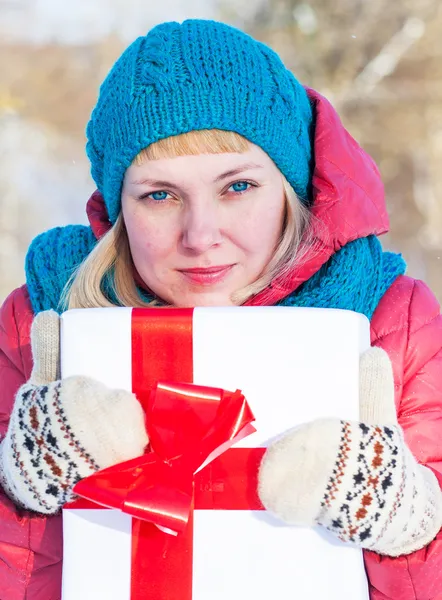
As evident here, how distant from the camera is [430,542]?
137 centimetres

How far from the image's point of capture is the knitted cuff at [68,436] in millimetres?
1222

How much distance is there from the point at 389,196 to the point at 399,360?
2979 mm

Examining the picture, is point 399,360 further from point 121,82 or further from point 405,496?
point 121,82

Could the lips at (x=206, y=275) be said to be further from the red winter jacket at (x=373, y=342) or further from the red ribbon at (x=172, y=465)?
the red ribbon at (x=172, y=465)

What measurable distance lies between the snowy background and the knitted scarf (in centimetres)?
254

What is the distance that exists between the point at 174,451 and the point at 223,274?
430mm

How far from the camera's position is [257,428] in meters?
1.25

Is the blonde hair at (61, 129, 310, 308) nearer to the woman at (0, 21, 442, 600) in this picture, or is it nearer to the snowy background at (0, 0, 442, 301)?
the woman at (0, 21, 442, 600)

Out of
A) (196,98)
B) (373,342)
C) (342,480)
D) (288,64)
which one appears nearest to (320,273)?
Result: (373,342)

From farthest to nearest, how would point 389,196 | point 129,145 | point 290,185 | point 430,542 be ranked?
point 389,196, point 290,185, point 129,145, point 430,542

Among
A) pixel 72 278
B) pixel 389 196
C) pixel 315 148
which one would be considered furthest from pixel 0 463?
pixel 389 196

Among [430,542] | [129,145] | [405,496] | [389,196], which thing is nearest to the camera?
[405,496]

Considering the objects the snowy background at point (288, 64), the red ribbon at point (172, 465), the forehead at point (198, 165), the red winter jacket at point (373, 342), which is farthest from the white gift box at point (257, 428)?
the snowy background at point (288, 64)

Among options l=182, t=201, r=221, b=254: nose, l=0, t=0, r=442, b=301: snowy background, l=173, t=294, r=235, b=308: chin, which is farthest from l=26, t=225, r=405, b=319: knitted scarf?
l=0, t=0, r=442, b=301: snowy background
